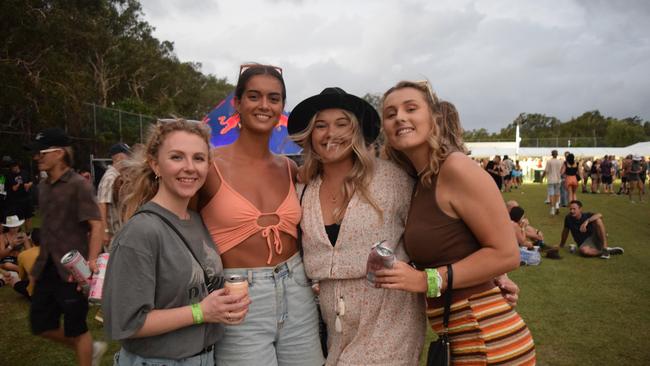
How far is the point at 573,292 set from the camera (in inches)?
258

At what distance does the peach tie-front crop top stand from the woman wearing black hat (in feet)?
0.65

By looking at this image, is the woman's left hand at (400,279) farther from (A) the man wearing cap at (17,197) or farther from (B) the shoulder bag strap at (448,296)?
(A) the man wearing cap at (17,197)

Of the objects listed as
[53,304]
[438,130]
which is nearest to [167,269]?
[438,130]

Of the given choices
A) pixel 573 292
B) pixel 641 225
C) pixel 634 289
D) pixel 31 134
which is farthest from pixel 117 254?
pixel 31 134

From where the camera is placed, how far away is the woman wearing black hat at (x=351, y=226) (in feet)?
7.70

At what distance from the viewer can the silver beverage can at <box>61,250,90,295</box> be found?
3451 millimetres

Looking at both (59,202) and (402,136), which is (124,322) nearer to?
(402,136)

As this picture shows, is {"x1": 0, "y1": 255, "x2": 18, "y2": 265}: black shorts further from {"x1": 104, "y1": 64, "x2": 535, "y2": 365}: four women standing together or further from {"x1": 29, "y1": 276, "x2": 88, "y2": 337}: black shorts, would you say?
{"x1": 104, "y1": 64, "x2": 535, "y2": 365}: four women standing together

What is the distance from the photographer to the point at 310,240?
249 centimetres

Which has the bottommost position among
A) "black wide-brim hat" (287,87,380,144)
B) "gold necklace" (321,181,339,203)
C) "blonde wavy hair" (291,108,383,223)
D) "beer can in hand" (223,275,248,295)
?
"beer can in hand" (223,275,248,295)

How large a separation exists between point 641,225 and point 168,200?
14.2m

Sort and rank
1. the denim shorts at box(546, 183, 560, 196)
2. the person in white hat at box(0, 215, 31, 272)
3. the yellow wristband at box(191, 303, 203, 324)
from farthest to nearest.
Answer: the denim shorts at box(546, 183, 560, 196)
the person in white hat at box(0, 215, 31, 272)
the yellow wristband at box(191, 303, 203, 324)

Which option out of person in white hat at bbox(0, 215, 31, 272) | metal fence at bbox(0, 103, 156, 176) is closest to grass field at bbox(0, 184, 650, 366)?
person in white hat at bbox(0, 215, 31, 272)

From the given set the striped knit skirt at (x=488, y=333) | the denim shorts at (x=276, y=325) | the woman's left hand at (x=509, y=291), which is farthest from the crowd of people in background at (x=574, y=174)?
the denim shorts at (x=276, y=325)
